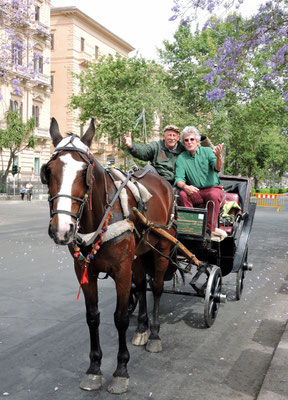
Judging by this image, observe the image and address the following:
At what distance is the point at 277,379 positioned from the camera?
3641 mm

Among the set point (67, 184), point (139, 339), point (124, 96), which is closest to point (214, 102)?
point (124, 96)

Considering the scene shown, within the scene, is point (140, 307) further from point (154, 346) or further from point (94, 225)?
point (94, 225)

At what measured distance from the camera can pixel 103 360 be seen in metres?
4.22

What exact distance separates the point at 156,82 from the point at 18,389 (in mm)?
33693

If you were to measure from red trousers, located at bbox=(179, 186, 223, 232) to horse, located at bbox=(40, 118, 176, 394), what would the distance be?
1.12 meters

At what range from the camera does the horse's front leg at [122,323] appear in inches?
142

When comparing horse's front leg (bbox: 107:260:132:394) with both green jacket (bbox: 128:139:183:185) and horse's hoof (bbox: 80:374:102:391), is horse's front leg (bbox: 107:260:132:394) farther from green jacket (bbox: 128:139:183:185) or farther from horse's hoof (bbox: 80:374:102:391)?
green jacket (bbox: 128:139:183:185)

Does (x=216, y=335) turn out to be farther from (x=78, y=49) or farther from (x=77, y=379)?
(x=78, y=49)

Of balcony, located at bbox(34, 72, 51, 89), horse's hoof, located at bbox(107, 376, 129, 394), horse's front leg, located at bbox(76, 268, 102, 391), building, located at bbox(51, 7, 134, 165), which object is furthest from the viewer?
building, located at bbox(51, 7, 134, 165)

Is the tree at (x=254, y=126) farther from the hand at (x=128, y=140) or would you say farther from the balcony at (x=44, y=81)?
the hand at (x=128, y=140)

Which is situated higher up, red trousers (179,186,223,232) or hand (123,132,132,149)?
hand (123,132,132,149)

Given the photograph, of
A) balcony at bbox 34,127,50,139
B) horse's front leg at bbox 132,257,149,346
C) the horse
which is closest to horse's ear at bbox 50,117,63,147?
the horse

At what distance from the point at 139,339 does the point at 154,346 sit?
0.27 metres

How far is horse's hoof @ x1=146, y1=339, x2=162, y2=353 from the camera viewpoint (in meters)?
4.48
